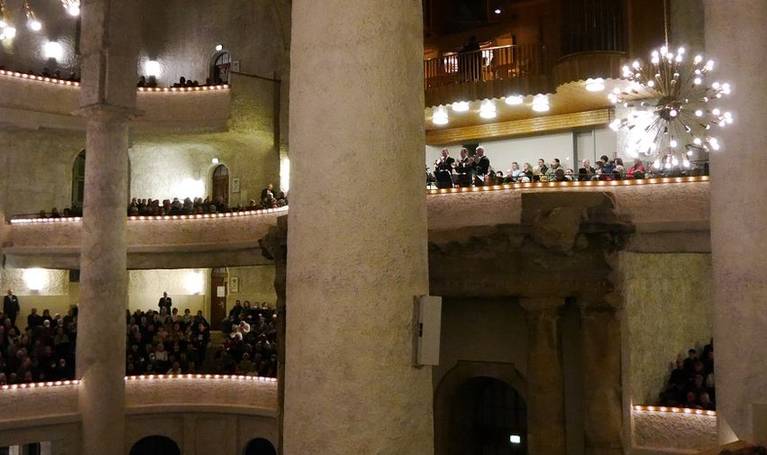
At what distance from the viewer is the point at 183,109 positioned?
24.8 meters

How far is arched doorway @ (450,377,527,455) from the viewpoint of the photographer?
17.7 m

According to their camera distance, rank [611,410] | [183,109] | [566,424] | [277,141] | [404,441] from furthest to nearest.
Answer: [277,141]
[183,109]
[566,424]
[611,410]
[404,441]

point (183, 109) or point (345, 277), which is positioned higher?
point (183, 109)

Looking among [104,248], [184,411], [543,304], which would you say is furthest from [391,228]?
[184,411]

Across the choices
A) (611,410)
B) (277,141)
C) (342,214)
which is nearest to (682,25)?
(611,410)

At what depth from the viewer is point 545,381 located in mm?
14797

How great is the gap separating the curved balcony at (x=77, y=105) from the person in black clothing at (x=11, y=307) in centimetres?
514

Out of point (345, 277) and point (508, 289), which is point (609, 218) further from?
point (345, 277)

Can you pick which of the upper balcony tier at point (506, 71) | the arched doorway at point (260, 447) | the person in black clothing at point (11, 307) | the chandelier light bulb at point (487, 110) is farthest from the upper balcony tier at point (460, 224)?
the arched doorway at point (260, 447)

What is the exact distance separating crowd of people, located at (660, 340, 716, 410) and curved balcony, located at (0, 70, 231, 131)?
15085mm

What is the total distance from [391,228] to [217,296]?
25744mm

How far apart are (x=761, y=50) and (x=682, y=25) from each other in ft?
31.9

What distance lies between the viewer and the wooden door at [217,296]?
1139 inches

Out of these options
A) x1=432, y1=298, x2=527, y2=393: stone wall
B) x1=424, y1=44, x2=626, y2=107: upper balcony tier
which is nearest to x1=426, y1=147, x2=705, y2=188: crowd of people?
x1=424, y1=44, x2=626, y2=107: upper balcony tier
